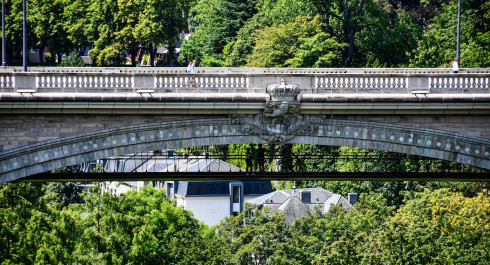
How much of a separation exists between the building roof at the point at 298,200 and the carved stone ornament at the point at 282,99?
4190 cm

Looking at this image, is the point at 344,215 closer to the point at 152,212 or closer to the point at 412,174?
the point at 152,212

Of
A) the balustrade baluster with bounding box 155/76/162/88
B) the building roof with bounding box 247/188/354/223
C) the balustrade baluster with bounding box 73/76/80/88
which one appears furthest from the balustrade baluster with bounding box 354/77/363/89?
the building roof with bounding box 247/188/354/223

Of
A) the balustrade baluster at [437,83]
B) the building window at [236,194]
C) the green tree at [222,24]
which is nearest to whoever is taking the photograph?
the balustrade baluster at [437,83]

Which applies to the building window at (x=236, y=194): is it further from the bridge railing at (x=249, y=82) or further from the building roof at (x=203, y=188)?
the bridge railing at (x=249, y=82)

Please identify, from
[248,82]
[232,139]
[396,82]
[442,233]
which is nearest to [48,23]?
[442,233]

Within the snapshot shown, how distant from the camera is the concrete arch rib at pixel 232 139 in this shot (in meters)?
34.2

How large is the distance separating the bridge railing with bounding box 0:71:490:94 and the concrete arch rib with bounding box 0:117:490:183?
119 cm

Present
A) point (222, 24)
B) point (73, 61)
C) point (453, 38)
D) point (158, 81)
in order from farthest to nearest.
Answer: point (222, 24) < point (73, 61) < point (453, 38) < point (158, 81)

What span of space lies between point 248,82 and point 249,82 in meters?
0.03

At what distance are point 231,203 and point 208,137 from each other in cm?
5006

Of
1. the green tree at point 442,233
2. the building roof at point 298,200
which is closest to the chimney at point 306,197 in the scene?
the building roof at point 298,200

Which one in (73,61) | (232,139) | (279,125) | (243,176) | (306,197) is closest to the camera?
(279,125)

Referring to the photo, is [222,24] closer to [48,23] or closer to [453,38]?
[48,23]

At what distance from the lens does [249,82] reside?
114ft
